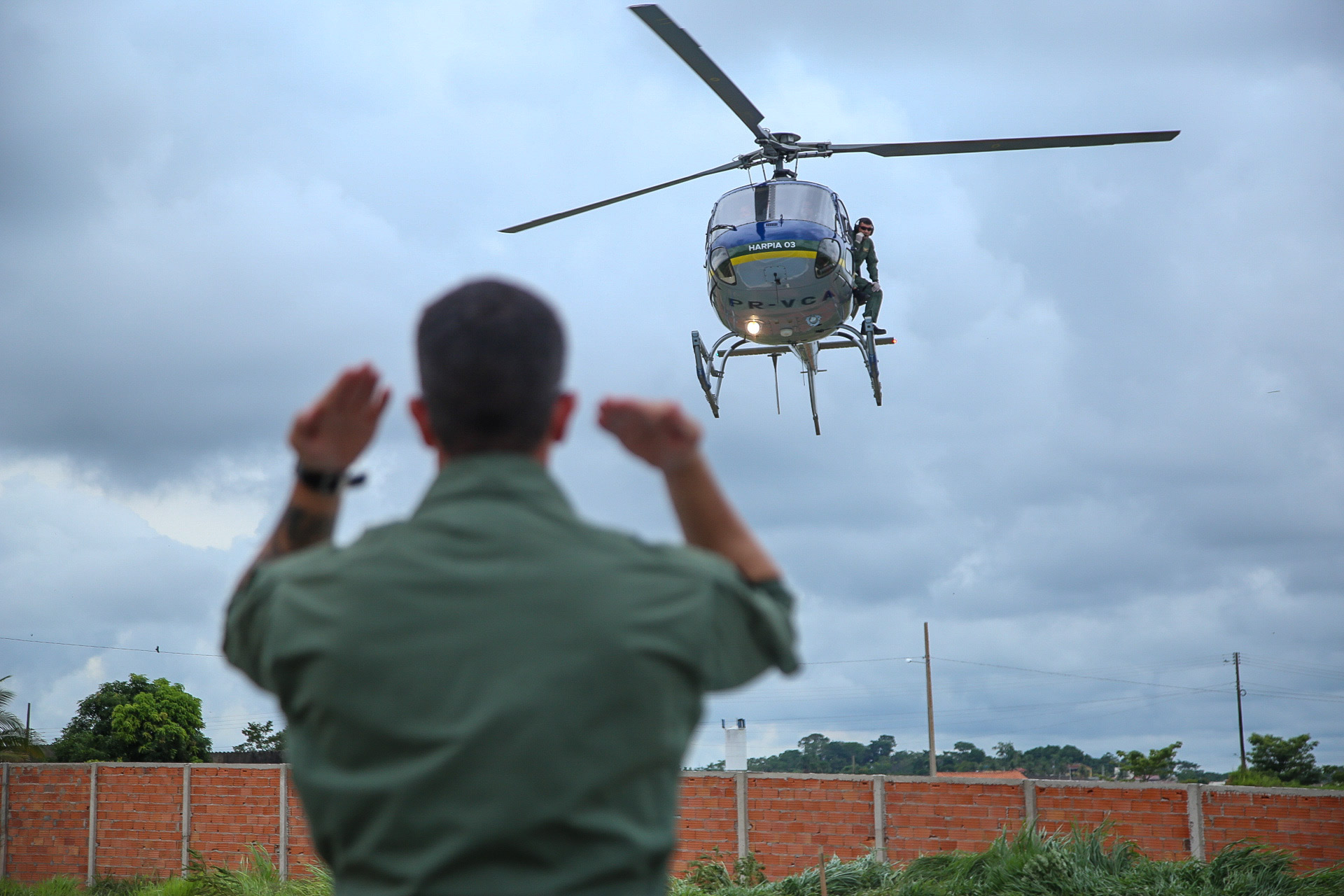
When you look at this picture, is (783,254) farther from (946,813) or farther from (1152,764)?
(1152,764)

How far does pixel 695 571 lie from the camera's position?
1430mm

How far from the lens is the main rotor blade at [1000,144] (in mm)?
11023

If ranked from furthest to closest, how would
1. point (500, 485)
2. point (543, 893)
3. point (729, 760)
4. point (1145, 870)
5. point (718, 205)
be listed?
point (729, 760) < point (718, 205) < point (1145, 870) < point (500, 485) < point (543, 893)

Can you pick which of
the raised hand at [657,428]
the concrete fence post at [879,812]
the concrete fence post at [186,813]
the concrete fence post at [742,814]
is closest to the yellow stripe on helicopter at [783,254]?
the concrete fence post at [879,812]

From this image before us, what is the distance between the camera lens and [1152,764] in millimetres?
47344

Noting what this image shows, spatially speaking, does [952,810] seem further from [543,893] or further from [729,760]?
[543,893]

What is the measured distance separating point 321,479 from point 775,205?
38.8 ft

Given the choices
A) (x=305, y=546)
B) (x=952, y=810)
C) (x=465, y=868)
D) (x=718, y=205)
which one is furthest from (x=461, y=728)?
(x=952, y=810)

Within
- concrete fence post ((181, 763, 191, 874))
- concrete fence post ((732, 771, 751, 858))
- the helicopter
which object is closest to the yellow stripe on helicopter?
the helicopter

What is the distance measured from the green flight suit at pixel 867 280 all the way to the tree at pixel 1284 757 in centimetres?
3597

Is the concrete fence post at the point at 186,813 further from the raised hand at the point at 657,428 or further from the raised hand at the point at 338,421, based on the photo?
the raised hand at the point at 657,428

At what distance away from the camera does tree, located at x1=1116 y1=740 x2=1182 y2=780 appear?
4653 cm

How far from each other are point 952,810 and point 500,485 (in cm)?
1351

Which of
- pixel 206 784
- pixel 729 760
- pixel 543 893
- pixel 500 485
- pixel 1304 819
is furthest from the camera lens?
pixel 729 760
